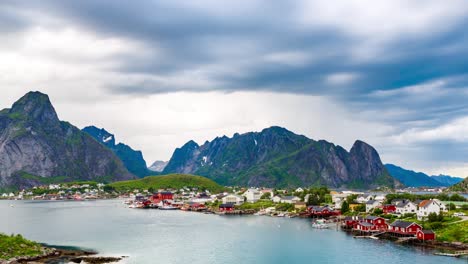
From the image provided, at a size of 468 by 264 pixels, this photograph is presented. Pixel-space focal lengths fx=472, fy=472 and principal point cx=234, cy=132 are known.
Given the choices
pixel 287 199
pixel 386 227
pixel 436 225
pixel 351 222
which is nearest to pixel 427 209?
pixel 386 227

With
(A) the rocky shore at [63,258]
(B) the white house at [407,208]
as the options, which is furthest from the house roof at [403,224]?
(A) the rocky shore at [63,258]

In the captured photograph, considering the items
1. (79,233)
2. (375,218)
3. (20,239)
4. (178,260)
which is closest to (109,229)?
(79,233)

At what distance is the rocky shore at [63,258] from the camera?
5309 cm

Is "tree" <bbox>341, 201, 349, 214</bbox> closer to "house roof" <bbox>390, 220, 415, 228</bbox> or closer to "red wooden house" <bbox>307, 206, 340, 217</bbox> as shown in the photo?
"red wooden house" <bbox>307, 206, 340, 217</bbox>

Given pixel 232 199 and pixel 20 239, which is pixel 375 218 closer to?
pixel 20 239

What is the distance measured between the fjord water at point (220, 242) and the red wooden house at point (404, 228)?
16.6 ft

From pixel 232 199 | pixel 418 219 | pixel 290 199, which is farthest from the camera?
pixel 232 199

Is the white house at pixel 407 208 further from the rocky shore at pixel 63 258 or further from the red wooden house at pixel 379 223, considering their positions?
the rocky shore at pixel 63 258

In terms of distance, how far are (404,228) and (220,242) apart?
93.8 ft

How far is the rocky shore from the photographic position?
53094 millimetres

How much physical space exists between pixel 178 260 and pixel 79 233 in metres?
33.5

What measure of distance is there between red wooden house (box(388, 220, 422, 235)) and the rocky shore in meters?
43.0

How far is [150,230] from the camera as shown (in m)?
87.2

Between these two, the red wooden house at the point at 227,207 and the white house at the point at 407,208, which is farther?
the red wooden house at the point at 227,207
